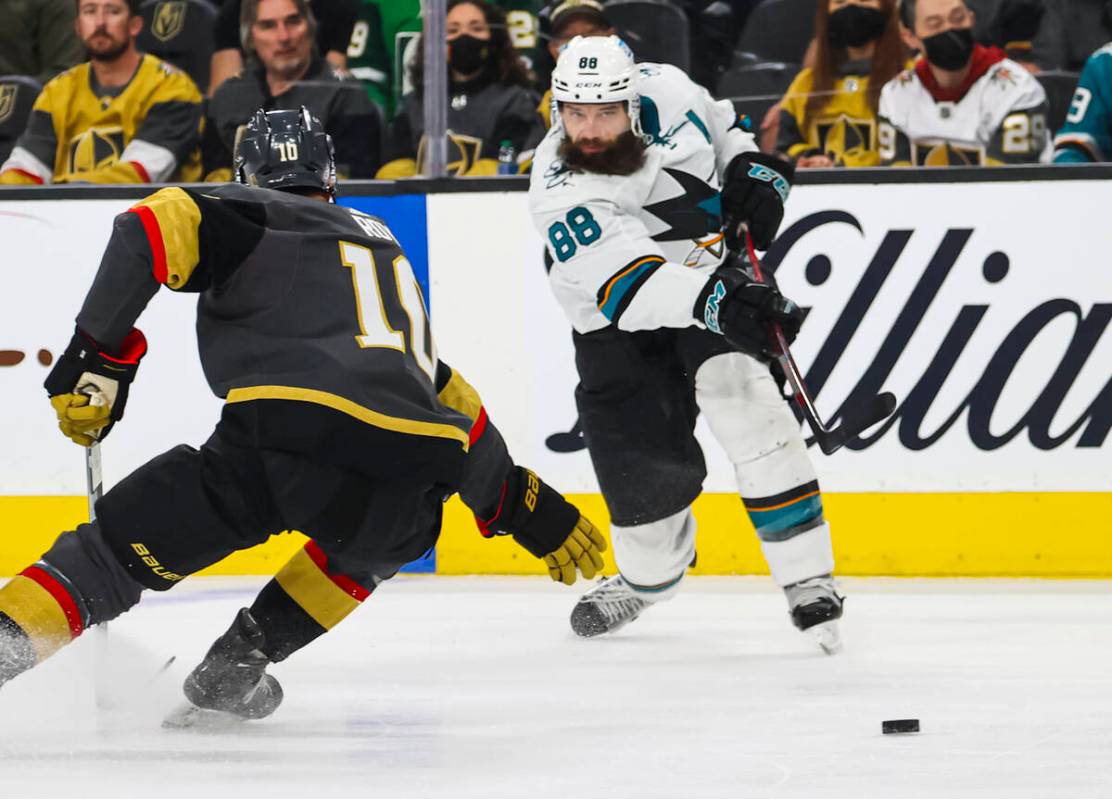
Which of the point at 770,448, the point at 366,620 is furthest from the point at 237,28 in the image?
the point at 770,448

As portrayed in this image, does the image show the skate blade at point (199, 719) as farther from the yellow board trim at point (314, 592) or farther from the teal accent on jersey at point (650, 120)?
the teal accent on jersey at point (650, 120)

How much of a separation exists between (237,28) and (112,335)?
2.25 meters

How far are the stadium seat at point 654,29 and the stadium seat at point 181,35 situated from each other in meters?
1.08

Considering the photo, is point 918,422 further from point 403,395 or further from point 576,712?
point 403,395

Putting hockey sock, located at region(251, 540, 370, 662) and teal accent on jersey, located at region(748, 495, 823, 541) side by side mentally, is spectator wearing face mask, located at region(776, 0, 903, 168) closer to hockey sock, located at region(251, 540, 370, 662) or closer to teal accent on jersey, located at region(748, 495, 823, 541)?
teal accent on jersey, located at region(748, 495, 823, 541)

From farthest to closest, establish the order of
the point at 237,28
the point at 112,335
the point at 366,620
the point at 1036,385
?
the point at 237,28
the point at 1036,385
the point at 366,620
the point at 112,335

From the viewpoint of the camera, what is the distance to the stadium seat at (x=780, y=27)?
13.5ft

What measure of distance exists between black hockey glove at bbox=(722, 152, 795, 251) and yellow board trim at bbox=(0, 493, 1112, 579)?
963 millimetres

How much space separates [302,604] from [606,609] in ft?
3.55

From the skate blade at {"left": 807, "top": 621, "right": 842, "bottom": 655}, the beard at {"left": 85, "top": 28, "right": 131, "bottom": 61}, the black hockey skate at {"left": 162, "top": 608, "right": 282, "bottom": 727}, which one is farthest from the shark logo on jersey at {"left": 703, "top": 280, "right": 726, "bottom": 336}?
the beard at {"left": 85, "top": 28, "right": 131, "bottom": 61}

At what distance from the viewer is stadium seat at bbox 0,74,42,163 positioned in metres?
4.39

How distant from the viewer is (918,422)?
4043mm

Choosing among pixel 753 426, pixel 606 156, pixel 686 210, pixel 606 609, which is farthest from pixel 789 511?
pixel 606 156

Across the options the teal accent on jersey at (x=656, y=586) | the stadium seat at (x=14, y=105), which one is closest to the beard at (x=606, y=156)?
the teal accent on jersey at (x=656, y=586)
